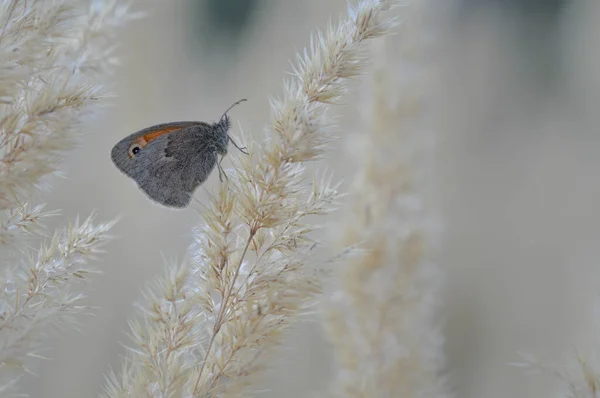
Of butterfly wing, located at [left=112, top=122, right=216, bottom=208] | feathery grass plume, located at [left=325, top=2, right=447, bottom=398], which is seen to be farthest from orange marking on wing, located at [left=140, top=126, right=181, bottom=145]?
feathery grass plume, located at [left=325, top=2, right=447, bottom=398]

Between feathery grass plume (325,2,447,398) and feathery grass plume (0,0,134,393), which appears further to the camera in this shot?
feathery grass plume (325,2,447,398)

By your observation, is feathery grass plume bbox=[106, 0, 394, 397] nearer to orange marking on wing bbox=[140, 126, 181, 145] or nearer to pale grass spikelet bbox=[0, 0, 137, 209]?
pale grass spikelet bbox=[0, 0, 137, 209]

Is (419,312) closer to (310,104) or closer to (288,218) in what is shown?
(288,218)

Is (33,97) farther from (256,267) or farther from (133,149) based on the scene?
(133,149)

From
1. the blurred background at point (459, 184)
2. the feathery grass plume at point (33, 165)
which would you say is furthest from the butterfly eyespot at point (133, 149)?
the blurred background at point (459, 184)

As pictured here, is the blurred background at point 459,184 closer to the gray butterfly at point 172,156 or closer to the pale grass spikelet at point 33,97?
the gray butterfly at point 172,156

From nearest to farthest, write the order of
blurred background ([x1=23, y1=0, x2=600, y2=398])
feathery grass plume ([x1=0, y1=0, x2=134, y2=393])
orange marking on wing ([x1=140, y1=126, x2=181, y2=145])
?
feathery grass plume ([x1=0, y1=0, x2=134, y2=393]), orange marking on wing ([x1=140, y1=126, x2=181, y2=145]), blurred background ([x1=23, y1=0, x2=600, y2=398])

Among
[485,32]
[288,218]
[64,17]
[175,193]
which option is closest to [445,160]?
[175,193]
